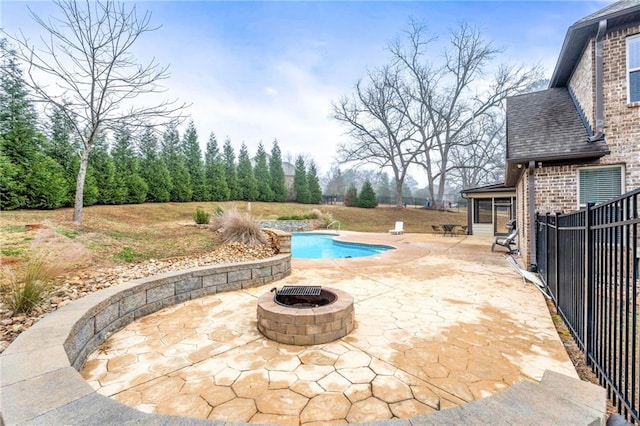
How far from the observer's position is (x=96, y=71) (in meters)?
7.22

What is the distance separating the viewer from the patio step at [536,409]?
4.13 feet

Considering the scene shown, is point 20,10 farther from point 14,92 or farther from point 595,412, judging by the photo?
point 595,412

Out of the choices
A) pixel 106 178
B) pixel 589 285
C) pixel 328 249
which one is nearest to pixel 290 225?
pixel 328 249

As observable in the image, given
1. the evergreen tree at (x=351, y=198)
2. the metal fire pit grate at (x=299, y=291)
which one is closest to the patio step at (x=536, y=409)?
the metal fire pit grate at (x=299, y=291)

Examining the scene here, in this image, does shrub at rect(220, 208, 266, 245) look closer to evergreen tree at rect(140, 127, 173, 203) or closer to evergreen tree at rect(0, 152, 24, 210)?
evergreen tree at rect(0, 152, 24, 210)

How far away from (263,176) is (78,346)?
2299 centimetres

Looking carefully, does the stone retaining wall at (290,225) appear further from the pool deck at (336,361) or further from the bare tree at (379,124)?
the pool deck at (336,361)

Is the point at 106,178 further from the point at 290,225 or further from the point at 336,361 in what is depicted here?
the point at 336,361

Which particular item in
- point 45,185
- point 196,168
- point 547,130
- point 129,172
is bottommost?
point 45,185

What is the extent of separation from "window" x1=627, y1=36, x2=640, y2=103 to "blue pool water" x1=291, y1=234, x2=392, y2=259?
7299mm

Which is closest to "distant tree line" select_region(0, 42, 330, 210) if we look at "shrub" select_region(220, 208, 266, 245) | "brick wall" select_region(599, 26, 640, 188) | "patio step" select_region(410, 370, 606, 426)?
"shrub" select_region(220, 208, 266, 245)

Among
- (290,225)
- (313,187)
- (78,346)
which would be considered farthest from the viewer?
(313,187)

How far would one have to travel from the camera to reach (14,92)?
9.34 m

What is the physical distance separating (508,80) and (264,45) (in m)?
21.0
